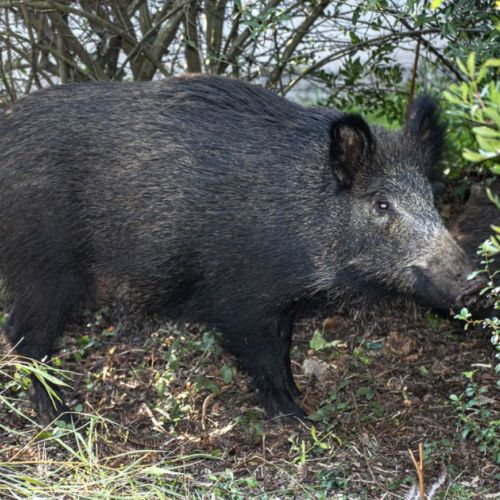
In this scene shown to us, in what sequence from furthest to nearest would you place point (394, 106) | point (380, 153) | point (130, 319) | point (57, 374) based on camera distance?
point (394, 106), point (130, 319), point (57, 374), point (380, 153)

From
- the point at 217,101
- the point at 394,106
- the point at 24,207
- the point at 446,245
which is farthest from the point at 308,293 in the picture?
the point at 394,106

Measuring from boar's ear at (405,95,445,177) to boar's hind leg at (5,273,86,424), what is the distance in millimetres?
1816

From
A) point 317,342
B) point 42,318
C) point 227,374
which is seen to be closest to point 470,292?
point 317,342

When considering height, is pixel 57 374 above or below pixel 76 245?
below

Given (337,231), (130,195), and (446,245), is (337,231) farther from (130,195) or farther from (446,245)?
(130,195)

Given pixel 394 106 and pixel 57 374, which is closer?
pixel 57 374

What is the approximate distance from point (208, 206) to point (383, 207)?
0.84 m

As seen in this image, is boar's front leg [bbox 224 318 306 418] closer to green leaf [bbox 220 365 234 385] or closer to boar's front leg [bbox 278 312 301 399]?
boar's front leg [bbox 278 312 301 399]

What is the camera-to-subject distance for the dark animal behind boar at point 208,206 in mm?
4840

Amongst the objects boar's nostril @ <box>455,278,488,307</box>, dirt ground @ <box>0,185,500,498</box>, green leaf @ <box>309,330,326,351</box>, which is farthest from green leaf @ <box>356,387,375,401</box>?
boar's nostril @ <box>455,278,488,307</box>

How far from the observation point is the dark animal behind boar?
4840mm

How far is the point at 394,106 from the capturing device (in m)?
7.10

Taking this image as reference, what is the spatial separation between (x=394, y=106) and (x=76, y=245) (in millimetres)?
3023

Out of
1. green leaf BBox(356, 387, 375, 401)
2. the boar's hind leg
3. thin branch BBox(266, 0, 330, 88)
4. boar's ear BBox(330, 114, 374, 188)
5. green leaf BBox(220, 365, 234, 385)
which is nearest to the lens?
boar's ear BBox(330, 114, 374, 188)
